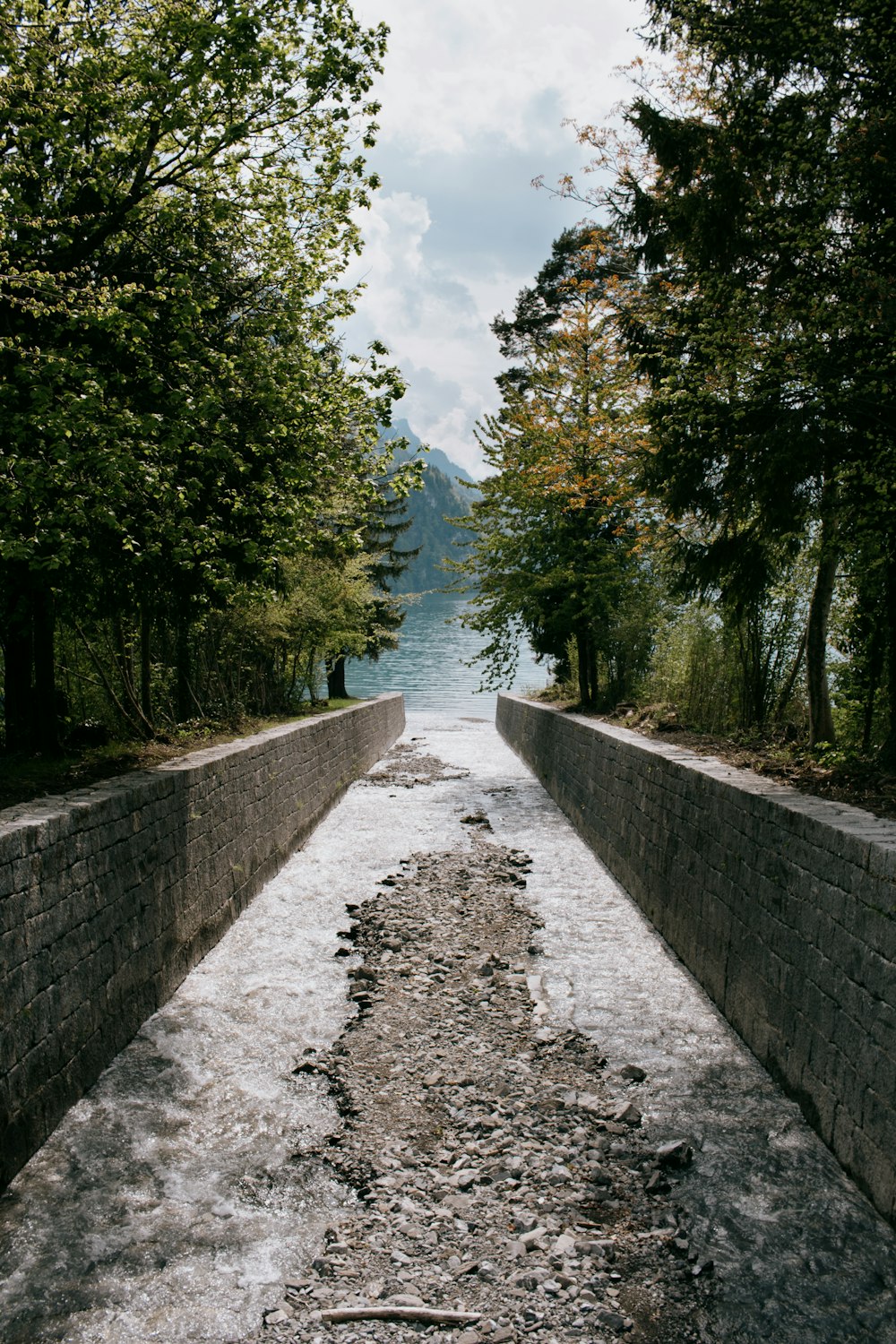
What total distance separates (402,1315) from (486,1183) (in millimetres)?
816

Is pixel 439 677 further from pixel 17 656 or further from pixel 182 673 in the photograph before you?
pixel 17 656

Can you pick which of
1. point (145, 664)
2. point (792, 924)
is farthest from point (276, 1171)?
point (145, 664)

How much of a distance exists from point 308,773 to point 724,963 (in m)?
6.57

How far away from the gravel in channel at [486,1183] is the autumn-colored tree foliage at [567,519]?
1002 cm

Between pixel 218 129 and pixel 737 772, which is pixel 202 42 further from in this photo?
pixel 737 772

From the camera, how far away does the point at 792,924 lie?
439 centimetres

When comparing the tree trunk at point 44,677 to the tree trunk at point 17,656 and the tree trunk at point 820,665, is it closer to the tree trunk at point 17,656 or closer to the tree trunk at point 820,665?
the tree trunk at point 17,656

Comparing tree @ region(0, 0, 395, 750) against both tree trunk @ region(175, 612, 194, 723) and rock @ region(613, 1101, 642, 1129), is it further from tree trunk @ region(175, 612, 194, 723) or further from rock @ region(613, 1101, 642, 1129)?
rock @ region(613, 1101, 642, 1129)

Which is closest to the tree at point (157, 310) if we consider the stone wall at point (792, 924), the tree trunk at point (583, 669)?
the stone wall at point (792, 924)

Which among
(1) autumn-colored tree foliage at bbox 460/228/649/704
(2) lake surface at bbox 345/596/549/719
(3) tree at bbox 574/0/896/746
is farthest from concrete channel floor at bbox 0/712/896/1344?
(2) lake surface at bbox 345/596/549/719

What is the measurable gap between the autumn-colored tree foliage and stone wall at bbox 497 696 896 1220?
26.1 ft

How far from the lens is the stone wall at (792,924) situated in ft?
11.4

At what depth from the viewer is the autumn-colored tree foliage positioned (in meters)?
15.2

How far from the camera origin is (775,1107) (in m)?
4.28
